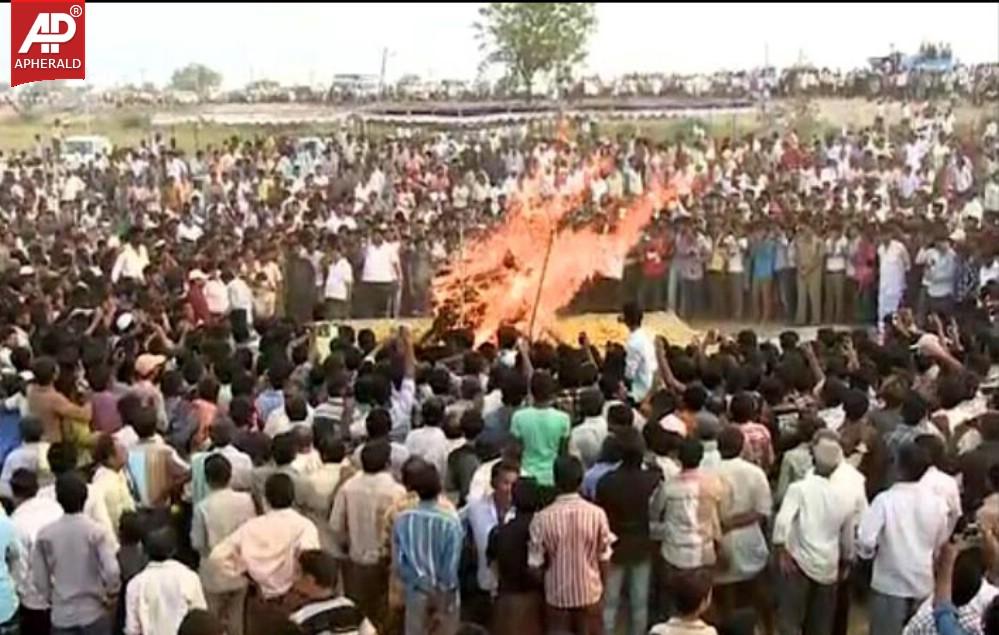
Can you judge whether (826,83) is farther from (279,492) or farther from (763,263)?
(279,492)

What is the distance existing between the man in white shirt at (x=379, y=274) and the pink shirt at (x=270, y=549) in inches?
452

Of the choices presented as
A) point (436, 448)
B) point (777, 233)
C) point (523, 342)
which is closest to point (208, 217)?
point (777, 233)

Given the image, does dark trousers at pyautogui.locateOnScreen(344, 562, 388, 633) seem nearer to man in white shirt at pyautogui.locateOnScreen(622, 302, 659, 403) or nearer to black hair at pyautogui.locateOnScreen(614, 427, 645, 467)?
black hair at pyautogui.locateOnScreen(614, 427, 645, 467)

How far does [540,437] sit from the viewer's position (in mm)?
8805

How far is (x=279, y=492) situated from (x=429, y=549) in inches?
32.7

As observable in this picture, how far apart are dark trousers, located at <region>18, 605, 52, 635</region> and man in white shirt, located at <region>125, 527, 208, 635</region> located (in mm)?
1050

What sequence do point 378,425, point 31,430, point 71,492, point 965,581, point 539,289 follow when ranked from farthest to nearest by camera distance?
point 539,289 < point 31,430 < point 378,425 < point 71,492 < point 965,581

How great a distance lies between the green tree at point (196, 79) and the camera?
2422 centimetres

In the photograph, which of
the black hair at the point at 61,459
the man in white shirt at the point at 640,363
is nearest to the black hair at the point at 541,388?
the man in white shirt at the point at 640,363

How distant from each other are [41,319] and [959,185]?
45.8ft

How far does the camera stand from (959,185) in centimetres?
2197

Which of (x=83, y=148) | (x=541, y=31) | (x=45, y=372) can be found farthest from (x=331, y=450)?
(x=541, y=31)

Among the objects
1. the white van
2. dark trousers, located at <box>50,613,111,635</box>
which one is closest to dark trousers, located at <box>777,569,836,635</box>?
dark trousers, located at <box>50,613,111,635</box>

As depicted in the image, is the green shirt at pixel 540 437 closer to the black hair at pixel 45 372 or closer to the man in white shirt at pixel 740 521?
the man in white shirt at pixel 740 521
